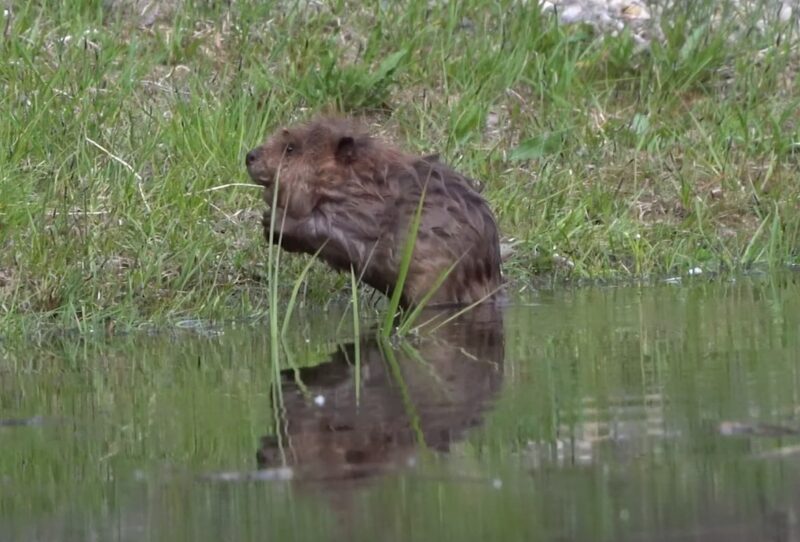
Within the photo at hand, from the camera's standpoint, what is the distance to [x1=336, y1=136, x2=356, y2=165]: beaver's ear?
595 centimetres

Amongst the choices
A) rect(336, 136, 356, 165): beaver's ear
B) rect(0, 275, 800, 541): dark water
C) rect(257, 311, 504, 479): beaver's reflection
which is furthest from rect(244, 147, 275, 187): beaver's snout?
rect(257, 311, 504, 479): beaver's reflection

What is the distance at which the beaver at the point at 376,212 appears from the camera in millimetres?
5827

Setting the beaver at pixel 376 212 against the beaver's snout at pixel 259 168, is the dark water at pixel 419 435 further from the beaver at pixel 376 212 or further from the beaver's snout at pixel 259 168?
the beaver's snout at pixel 259 168

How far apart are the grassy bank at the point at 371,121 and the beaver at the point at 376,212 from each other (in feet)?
1.33

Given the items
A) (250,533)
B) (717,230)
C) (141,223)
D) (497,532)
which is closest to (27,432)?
(250,533)

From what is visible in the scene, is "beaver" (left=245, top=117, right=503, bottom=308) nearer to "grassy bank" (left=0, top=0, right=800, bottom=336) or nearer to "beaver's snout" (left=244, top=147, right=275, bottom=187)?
"beaver's snout" (left=244, top=147, right=275, bottom=187)

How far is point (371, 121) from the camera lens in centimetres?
823

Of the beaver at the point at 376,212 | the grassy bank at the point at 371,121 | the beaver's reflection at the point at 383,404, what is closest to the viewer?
the beaver's reflection at the point at 383,404

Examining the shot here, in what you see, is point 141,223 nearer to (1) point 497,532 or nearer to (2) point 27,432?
(2) point 27,432

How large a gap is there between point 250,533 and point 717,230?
16.5ft

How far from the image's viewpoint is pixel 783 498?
2924 millimetres

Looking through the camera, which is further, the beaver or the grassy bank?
the grassy bank

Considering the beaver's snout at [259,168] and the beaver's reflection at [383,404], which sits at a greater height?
the beaver's snout at [259,168]

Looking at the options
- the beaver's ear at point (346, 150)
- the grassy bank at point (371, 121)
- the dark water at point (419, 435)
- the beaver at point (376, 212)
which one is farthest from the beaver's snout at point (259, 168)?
the dark water at point (419, 435)
